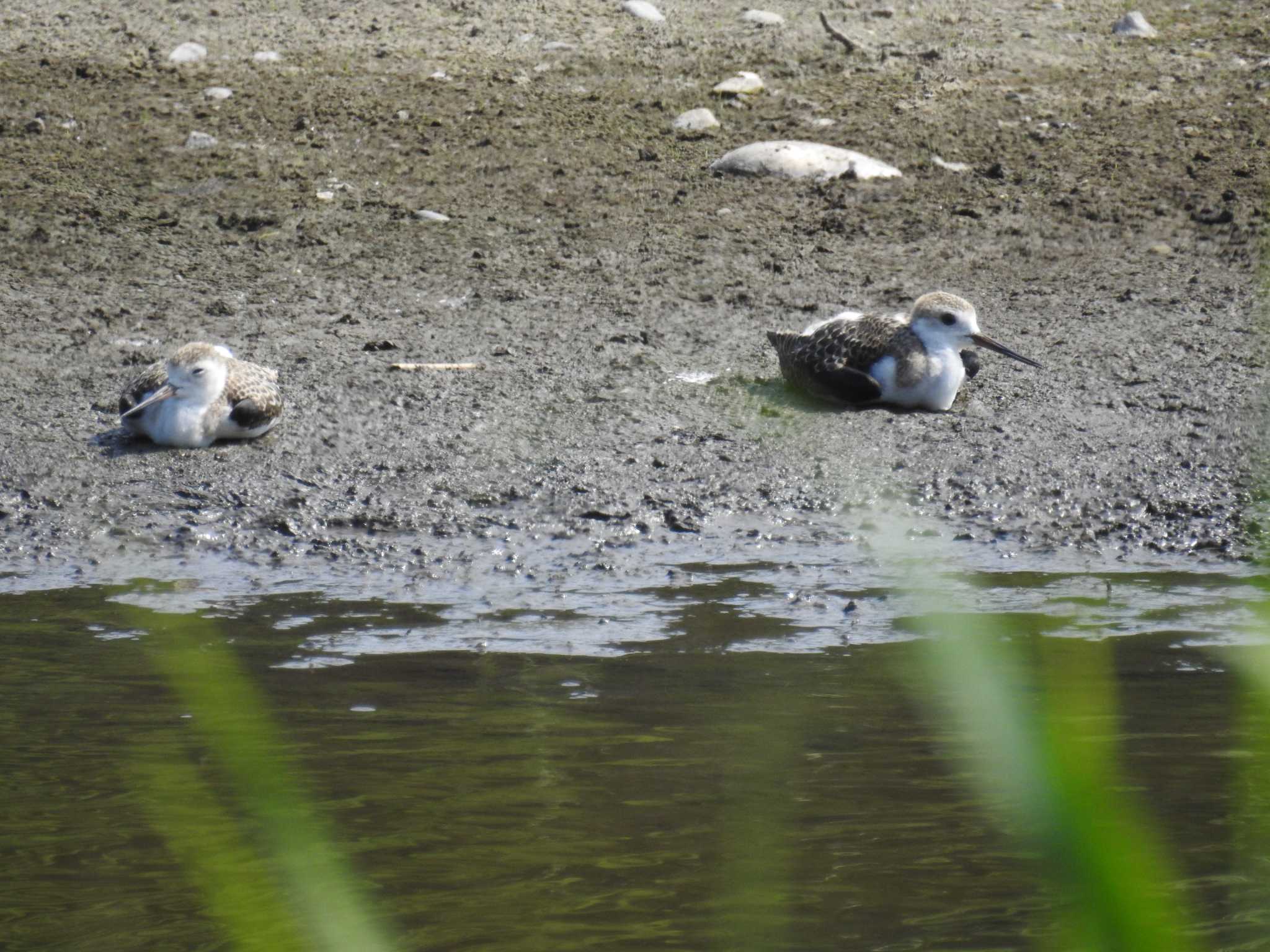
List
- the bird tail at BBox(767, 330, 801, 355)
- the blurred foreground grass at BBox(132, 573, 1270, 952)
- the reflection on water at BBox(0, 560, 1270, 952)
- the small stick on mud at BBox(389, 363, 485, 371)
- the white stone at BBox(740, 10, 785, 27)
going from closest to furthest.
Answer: the blurred foreground grass at BBox(132, 573, 1270, 952) → the reflection on water at BBox(0, 560, 1270, 952) → the bird tail at BBox(767, 330, 801, 355) → the small stick on mud at BBox(389, 363, 485, 371) → the white stone at BBox(740, 10, 785, 27)

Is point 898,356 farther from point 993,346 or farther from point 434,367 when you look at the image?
point 434,367

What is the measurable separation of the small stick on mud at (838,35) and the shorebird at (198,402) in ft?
20.0

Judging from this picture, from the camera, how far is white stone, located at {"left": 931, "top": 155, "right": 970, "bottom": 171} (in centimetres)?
939

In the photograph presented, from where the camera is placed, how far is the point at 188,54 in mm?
10781

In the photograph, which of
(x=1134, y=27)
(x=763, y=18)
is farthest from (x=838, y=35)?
(x=1134, y=27)

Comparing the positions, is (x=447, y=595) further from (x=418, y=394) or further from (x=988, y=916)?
(x=988, y=916)

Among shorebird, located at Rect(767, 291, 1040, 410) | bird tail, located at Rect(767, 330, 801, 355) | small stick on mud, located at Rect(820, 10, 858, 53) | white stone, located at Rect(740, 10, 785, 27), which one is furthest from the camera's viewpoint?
white stone, located at Rect(740, 10, 785, 27)

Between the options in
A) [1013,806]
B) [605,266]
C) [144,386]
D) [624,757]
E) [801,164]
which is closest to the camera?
[1013,806]

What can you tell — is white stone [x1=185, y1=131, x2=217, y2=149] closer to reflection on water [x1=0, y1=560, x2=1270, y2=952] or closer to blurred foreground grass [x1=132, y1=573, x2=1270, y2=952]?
reflection on water [x1=0, y1=560, x2=1270, y2=952]

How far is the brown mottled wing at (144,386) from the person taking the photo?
618 cm

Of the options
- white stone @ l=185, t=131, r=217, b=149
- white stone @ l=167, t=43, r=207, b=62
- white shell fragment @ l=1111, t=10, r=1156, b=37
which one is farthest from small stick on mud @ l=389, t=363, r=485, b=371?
white shell fragment @ l=1111, t=10, r=1156, b=37

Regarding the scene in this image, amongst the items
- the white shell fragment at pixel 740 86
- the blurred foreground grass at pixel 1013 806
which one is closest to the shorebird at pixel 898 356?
the white shell fragment at pixel 740 86

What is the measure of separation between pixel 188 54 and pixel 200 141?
1438mm

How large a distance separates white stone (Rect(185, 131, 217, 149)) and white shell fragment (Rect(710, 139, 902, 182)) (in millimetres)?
2853
